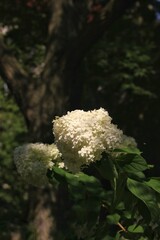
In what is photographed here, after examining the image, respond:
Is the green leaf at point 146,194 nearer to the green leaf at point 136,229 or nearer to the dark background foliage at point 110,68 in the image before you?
the green leaf at point 136,229

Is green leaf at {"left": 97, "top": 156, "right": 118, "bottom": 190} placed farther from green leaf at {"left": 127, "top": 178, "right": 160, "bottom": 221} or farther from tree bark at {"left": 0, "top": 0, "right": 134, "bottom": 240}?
tree bark at {"left": 0, "top": 0, "right": 134, "bottom": 240}

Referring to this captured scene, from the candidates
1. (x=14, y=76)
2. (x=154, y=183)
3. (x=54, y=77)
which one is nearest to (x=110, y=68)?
(x=54, y=77)

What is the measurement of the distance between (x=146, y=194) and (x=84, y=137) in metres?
0.39

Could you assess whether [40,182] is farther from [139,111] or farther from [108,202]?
[139,111]

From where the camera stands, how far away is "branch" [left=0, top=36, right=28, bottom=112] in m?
8.49

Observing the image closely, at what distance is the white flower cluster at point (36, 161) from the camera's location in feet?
9.39

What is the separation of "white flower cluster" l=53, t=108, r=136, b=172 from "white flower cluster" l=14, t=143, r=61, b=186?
0.18 meters

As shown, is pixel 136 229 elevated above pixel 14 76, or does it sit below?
below

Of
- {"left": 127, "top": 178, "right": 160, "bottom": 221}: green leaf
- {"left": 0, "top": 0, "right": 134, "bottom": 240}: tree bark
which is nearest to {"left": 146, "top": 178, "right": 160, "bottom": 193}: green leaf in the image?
{"left": 127, "top": 178, "right": 160, "bottom": 221}: green leaf

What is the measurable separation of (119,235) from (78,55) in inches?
229

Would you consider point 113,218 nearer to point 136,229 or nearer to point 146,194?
point 136,229

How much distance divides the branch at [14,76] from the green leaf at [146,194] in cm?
597

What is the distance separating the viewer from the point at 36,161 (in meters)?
Result: 2.89

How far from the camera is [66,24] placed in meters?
8.86
